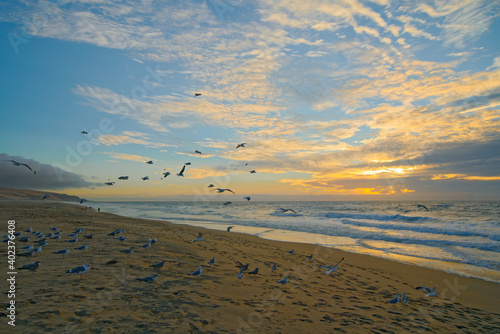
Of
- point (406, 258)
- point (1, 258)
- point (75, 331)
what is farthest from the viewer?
point (406, 258)

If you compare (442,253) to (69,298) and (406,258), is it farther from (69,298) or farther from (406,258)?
(69,298)

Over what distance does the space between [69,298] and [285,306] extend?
5098 millimetres

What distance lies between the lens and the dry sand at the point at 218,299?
508 centimetres

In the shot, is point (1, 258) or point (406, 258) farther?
point (406, 258)

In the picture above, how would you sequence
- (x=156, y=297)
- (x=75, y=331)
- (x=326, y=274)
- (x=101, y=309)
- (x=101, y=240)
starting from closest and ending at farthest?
1. (x=75, y=331)
2. (x=101, y=309)
3. (x=156, y=297)
4. (x=326, y=274)
5. (x=101, y=240)

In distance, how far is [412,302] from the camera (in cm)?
871

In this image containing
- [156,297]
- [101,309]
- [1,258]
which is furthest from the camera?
[1,258]

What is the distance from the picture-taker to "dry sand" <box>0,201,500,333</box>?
508 cm

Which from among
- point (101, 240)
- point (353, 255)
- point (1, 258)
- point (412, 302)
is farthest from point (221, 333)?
point (353, 255)

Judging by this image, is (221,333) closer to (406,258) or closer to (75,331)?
(75,331)

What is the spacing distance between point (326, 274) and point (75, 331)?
9.65 m

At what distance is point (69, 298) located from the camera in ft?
18.5

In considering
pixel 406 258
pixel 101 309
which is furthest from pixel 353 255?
pixel 101 309

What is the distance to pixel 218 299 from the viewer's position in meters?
6.67
